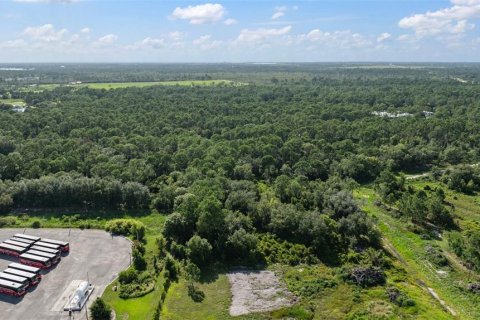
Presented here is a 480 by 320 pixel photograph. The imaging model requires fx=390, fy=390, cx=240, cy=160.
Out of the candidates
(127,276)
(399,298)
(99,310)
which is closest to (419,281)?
(399,298)

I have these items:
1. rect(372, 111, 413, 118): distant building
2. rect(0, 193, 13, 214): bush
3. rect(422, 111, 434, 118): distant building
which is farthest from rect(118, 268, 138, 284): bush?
rect(422, 111, 434, 118): distant building

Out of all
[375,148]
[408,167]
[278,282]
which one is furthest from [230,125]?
[278,282]

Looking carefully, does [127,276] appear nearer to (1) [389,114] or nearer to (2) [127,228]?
(2) [127,228]

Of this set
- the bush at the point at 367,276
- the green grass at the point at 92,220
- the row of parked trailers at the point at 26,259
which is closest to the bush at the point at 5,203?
the green grass at the point at 92,220

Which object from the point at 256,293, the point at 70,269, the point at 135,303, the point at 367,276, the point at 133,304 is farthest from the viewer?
the point at 70,269

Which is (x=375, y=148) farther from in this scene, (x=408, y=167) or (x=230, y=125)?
(x=230, y=125)

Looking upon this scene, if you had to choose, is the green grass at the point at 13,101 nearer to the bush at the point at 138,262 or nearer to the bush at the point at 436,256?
the bush at the point at 138,262
